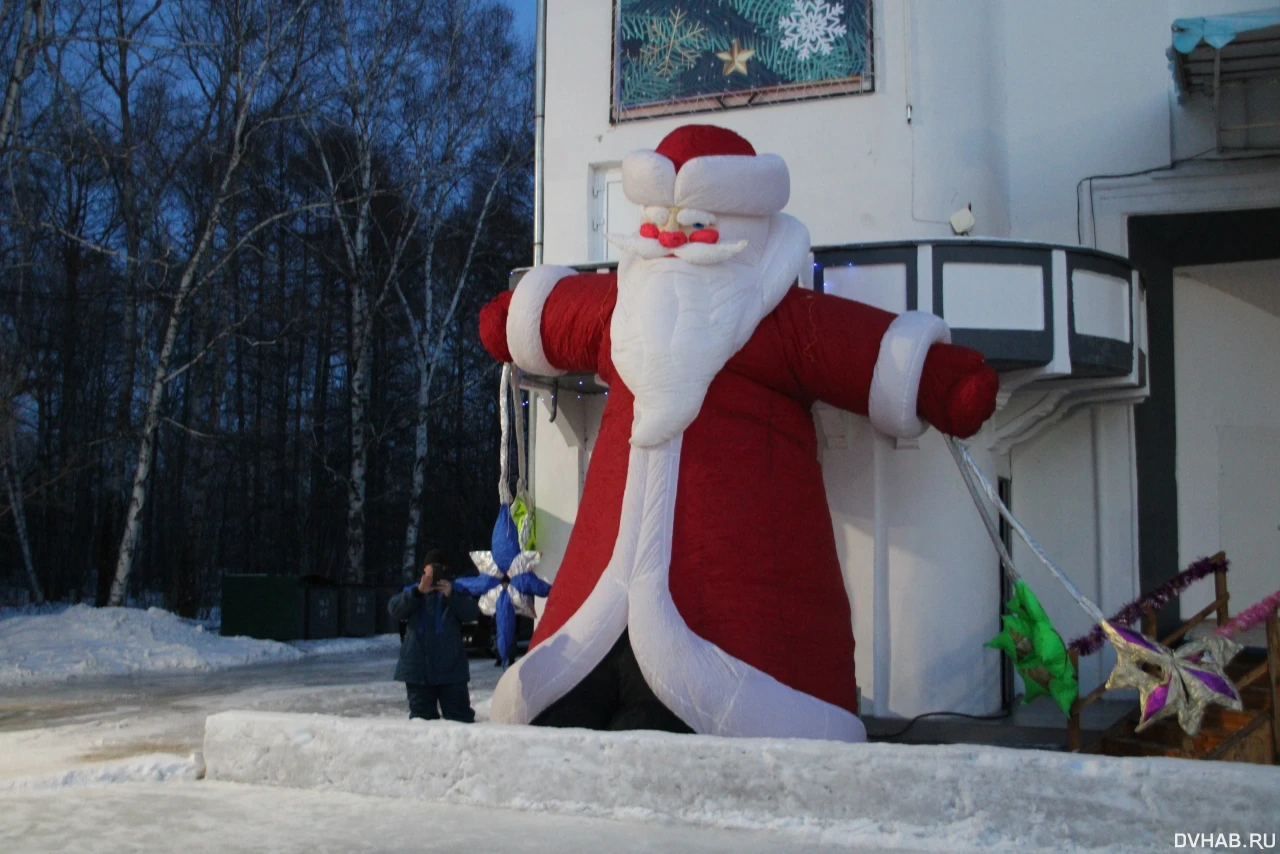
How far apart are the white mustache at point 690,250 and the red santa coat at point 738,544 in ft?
1.21

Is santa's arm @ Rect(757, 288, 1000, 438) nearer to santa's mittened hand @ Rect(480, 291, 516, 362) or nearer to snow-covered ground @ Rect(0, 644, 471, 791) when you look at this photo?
santa's mittened hand @ Rect(480, 291, 516, 362)

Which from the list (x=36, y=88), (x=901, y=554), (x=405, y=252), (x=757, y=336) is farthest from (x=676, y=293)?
(x=36, y=88)

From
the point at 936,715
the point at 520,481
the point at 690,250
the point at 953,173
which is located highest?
the point at 953,173

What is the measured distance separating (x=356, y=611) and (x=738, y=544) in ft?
42.9

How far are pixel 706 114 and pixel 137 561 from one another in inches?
768

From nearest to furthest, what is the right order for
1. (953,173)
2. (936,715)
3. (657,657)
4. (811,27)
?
(657,657)
(936,715)
(953,173)
(811,27)

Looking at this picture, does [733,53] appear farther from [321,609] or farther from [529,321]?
[321,609]

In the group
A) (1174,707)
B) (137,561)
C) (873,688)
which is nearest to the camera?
(1174,707)

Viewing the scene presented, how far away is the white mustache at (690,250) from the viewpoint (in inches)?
245

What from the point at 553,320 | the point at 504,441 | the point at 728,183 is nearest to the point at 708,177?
the point at 728,183

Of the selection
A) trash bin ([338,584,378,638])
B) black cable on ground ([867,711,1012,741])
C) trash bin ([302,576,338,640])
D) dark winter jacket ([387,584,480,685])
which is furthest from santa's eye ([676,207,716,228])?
trash bin ([338,584,378,638])

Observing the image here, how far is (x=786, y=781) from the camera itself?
3988mm

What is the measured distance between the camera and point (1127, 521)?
30.1ft

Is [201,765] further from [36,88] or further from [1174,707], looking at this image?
[36,88]
